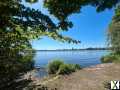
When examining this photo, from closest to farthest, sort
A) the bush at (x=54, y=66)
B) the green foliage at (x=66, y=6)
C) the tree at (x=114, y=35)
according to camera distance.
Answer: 1. the green foliage at (x=66, y=6)
2. the bush at (x=54, y=66)
3. the tree at (x=114, y=35)

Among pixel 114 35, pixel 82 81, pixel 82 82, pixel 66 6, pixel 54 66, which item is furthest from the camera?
pixel 114 35

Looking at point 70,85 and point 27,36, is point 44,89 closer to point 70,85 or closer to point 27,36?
point 70,85

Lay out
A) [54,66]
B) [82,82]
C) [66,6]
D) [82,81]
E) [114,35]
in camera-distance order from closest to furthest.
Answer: [66,6]
[82,82]
[82,81]
[54,66]
[114,35]

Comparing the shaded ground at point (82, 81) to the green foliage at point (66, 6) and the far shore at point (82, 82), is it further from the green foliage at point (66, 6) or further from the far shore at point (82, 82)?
the green foliage at point (66, 6)

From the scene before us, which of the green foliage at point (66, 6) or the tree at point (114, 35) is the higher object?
the tree at point (114, 35)

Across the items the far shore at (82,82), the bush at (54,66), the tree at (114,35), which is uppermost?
the tree at (114,35)

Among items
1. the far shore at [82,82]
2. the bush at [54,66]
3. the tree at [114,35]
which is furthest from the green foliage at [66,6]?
the tree at [114,35]

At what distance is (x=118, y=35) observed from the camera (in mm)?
34625

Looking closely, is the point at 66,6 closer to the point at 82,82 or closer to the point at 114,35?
the point at 82,82

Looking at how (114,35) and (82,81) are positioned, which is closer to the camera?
(82,81)

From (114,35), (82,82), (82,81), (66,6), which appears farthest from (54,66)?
(114,35)

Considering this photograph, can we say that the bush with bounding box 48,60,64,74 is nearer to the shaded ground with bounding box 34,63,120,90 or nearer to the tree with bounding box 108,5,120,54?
the shaded ground with bounding box 34,63,120,90

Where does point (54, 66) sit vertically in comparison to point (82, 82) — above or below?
above

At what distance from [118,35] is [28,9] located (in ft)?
105
